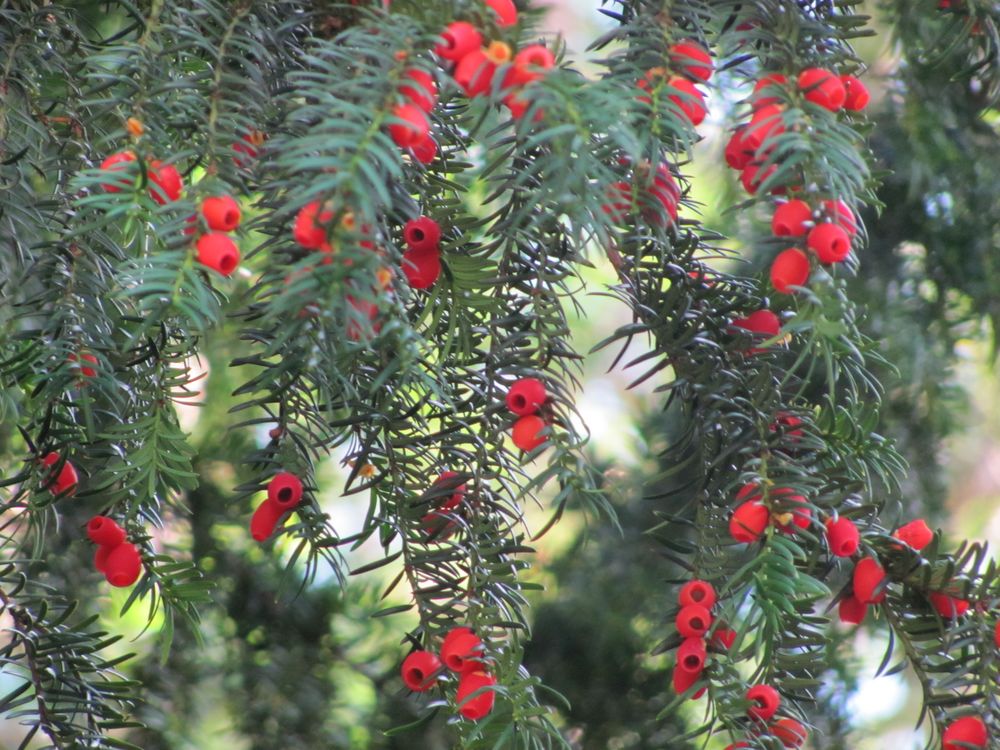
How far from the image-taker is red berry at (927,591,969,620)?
41 centimetres

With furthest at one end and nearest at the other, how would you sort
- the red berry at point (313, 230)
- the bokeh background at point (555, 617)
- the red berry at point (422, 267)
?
the bokeh background at point (555, 617)
the red berry at point (422, 267)
the red berry at point (313, 230)

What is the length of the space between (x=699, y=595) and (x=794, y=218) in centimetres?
16

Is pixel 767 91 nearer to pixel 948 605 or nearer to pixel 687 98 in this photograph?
pixel 687 98

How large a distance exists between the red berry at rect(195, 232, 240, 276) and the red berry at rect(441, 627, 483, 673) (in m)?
0.17

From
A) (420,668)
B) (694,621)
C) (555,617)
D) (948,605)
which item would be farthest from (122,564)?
(555,617)

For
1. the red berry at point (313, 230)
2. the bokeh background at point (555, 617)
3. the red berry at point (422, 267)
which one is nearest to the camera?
the red berry at point (313, 230)

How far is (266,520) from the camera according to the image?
0.43 metres

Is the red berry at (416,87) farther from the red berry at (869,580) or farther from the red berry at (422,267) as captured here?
the red berry at (869,580)

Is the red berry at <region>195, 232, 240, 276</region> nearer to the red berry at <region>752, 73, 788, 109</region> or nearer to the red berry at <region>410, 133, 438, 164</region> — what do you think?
the red berry at <region>410, 133, 438, 164</region>

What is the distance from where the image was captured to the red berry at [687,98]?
348 mm

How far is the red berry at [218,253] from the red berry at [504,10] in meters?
0.12

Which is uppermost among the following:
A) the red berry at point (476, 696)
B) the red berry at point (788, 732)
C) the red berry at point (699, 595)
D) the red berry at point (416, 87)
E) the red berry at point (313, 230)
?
the red berry at point (416, 87)

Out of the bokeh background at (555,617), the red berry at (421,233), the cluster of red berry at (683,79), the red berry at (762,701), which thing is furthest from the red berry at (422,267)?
the bokeh background at (555,617)

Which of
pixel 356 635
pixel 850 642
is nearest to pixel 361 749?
pixel 356 635
